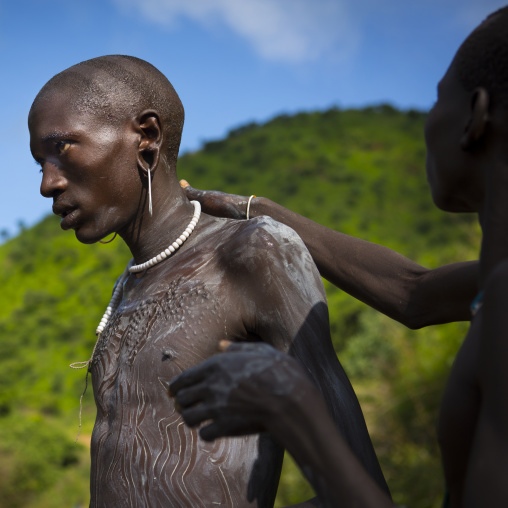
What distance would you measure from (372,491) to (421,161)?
61.1 metres

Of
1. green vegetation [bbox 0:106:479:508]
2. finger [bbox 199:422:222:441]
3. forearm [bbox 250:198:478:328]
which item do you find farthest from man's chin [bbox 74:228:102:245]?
green vegetation [bbox 0:106:479:508]

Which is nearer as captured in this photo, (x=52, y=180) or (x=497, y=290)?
(x=497, y=290)

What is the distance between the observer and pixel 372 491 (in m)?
1.64

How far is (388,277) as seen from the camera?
2.93 meters

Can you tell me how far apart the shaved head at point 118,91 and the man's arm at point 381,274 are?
43 centimetres

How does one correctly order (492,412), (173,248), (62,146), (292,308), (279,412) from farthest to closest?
(173,248), (62,146), (292,308), (279,412), (492,412)

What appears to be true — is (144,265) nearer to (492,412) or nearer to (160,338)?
(160,338)

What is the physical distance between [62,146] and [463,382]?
174cm

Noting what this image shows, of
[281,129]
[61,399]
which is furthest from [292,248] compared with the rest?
[281,129]

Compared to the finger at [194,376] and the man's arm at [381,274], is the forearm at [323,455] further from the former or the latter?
the man's arm at [381,274]

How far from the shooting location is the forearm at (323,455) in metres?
1.63

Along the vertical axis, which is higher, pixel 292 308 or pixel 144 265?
pixel 144 265

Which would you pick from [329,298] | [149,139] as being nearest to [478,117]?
[149,139]

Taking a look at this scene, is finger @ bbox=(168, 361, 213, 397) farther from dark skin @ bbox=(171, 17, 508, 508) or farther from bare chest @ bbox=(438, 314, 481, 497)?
bare chest @ bbox=(438, 314, 481, 497)
